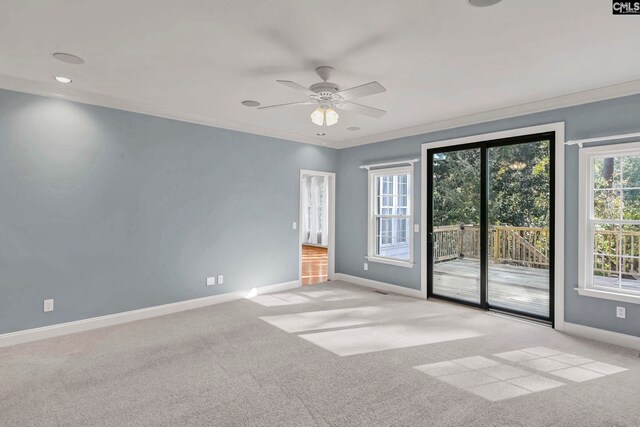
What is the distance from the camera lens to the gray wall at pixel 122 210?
3570 mm

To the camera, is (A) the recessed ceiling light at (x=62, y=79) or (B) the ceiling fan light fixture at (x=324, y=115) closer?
(B) the ceiling fan light fixture at (x=324, y=115)

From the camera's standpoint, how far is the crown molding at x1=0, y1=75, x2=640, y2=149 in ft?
11.6

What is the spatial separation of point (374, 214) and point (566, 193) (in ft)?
9.58

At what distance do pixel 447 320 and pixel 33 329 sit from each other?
185 inches

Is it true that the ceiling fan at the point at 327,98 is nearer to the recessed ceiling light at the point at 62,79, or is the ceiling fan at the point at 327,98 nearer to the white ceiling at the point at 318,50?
the white ceiling at the point at 318,50

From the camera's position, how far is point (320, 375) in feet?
9.52

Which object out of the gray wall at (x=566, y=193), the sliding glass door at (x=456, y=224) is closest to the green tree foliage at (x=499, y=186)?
the sliding glass door at (x=456, y=224)

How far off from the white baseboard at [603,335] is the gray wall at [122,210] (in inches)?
160

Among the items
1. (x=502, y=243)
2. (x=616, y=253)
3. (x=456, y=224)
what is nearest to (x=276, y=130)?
(x=456, y=224)

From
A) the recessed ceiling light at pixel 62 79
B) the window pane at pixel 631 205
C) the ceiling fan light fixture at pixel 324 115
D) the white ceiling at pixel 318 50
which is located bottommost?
the window pane at pixel 631 205

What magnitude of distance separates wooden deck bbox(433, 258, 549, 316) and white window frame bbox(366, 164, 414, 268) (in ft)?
1.92

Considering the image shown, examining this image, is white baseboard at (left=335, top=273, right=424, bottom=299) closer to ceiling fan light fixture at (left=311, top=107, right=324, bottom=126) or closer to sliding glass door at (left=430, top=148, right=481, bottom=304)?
sliding glass door at (left=430, top=148, right=481, bottom=304)

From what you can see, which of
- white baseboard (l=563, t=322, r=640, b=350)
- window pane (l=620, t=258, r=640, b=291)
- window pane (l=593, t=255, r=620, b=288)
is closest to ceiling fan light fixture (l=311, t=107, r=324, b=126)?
window pane (l=593, t=255, r=620, b=288)

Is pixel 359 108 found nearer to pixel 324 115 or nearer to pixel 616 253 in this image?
pixel 324 115
